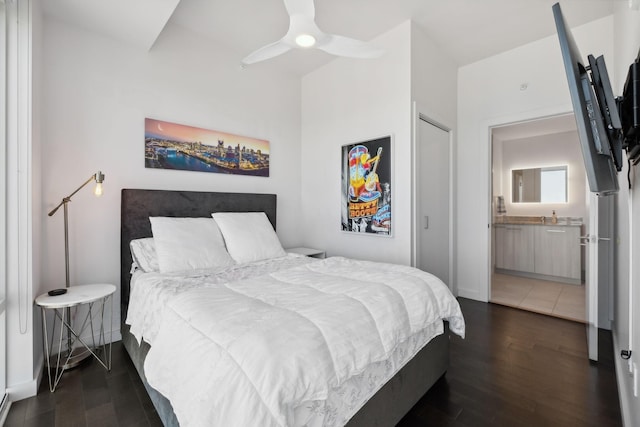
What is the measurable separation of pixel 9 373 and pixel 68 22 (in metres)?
2.60

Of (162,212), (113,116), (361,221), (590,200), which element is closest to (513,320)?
A: (590,200)

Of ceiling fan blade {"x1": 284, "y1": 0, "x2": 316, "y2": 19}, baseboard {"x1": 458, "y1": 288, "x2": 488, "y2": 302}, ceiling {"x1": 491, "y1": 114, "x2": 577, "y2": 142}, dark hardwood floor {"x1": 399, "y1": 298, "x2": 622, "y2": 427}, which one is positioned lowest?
dark hardwood floor {"x1": 399, "y1": 298, "x2": 622, "y2": 427}

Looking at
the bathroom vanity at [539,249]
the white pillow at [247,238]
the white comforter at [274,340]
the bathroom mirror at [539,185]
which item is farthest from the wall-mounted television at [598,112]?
the bathroom mirror at [539,185]

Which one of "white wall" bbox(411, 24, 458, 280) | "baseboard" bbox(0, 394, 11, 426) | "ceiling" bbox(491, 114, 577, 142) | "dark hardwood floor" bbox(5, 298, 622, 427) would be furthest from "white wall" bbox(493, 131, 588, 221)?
"baseboard" bbox(0, 394, 11, 426)

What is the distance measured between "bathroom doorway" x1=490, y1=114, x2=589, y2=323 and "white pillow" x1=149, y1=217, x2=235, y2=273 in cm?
334

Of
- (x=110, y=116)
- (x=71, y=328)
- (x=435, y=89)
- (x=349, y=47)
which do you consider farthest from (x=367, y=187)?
(x=71, y=328)

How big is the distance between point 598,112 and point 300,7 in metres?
1.60

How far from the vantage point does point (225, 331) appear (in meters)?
1.10

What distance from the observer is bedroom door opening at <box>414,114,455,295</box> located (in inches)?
120

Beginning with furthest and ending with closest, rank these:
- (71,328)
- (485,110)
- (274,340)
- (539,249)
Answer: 1. (539,249)
2. (485,110)
3. (71,328)
4. (274,340)

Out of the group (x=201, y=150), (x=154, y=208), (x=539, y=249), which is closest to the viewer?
(x=154, y=208)

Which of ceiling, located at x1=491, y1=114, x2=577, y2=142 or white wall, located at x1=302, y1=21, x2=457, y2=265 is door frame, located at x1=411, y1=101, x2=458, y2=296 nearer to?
white wall, located at x1=302, y1=21, x2=457, y2=265

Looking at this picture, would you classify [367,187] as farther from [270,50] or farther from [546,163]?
[546,163]

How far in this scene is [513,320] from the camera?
305 centimetres
